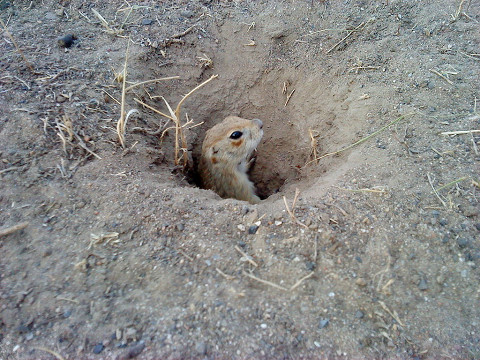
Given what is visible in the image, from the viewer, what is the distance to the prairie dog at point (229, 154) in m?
4.18

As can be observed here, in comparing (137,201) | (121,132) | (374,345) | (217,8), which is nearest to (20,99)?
(121,132)

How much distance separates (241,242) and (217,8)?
347 centimetres

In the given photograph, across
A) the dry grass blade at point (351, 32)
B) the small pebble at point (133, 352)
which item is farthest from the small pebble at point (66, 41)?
Result: the small pebble at point (133, 352)

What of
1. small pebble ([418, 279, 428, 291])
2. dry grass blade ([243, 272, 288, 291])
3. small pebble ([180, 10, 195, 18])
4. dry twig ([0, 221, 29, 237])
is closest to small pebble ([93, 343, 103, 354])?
dry grass blade ([243, 272, 288, 291])

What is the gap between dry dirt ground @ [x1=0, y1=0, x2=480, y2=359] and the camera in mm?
2131

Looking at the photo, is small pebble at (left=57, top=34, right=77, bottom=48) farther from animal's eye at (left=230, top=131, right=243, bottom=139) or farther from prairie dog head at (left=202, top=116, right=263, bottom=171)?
animal's eye at (left=230, top=131, right=243, bottom=139)

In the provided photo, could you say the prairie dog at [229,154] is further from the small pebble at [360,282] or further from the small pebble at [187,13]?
the small pebble at [360,282]

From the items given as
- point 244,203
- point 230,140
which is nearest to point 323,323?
point 244,203

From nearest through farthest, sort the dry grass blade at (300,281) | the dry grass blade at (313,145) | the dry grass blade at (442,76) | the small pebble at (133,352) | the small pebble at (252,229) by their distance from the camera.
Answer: the small pebble at (133,352), the dry grass blade at (300,281), the small pebble at (252,229), the dry grass blade at (442,76), the dry grass blade at (313,145)

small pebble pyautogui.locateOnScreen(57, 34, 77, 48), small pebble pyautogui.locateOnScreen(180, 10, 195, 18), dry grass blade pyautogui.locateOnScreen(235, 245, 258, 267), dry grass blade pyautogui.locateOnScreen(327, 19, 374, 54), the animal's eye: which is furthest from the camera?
small pebble pyautogui.locateOnScreen(180, 10, 195, 18)

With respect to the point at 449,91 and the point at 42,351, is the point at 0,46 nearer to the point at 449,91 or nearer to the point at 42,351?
the point at 42,351

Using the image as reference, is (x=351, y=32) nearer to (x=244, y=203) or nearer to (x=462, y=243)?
(x=244, y=203)

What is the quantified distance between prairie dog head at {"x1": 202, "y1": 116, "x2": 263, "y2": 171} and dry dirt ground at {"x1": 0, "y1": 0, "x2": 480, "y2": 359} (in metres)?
0.34

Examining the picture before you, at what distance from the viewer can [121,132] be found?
3.27 meters
